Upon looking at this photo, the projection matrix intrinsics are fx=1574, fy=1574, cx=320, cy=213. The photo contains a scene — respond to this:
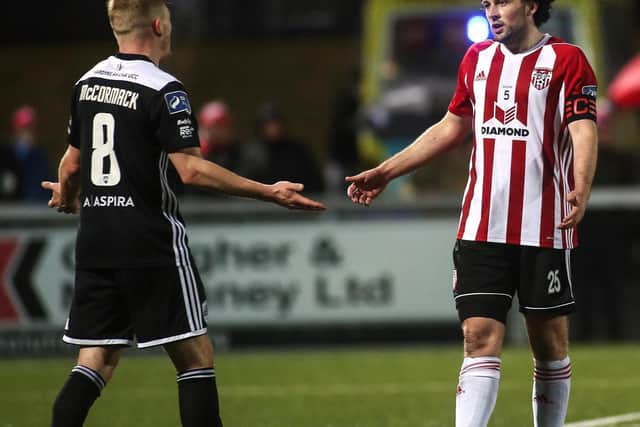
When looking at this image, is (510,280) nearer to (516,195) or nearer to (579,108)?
(516,195)

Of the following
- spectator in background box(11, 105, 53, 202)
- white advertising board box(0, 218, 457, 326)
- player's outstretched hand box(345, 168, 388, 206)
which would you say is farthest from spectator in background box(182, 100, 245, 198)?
player's outstretched hand box(345, 168, 388, 206)

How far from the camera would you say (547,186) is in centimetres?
657

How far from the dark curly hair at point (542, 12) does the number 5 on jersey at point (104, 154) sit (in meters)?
1.86

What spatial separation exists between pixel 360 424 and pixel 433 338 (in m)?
4.64

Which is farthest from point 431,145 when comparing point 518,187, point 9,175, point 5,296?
point 9,175

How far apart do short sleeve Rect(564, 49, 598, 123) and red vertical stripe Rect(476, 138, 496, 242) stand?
→ 1.14ft

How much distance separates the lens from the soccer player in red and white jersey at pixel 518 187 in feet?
21.3

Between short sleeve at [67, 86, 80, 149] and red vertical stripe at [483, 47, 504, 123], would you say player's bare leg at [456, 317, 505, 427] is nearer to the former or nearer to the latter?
red vertical stripe at [483, 47, 504, 123]

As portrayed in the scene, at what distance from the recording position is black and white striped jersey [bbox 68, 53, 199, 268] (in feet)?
20.2

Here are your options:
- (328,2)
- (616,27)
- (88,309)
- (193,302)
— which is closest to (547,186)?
(193,302)

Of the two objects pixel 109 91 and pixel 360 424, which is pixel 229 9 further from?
pixel 109 91

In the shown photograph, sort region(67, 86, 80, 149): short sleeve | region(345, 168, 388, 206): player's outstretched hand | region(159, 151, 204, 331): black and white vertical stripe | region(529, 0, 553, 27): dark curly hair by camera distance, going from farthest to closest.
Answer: region(345, 168, 388, 206): player's outstretched hand → region(529, 0, 553, 27): dark curly hair → region(67, 86, 80, 149): short sleeve → region(159, 151, 204, 331): black and white vertical stripe

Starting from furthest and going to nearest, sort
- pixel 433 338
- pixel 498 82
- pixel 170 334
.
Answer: pixel 433 338 < pixel 498 82 < pixel 170 334

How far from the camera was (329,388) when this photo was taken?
10.7m
